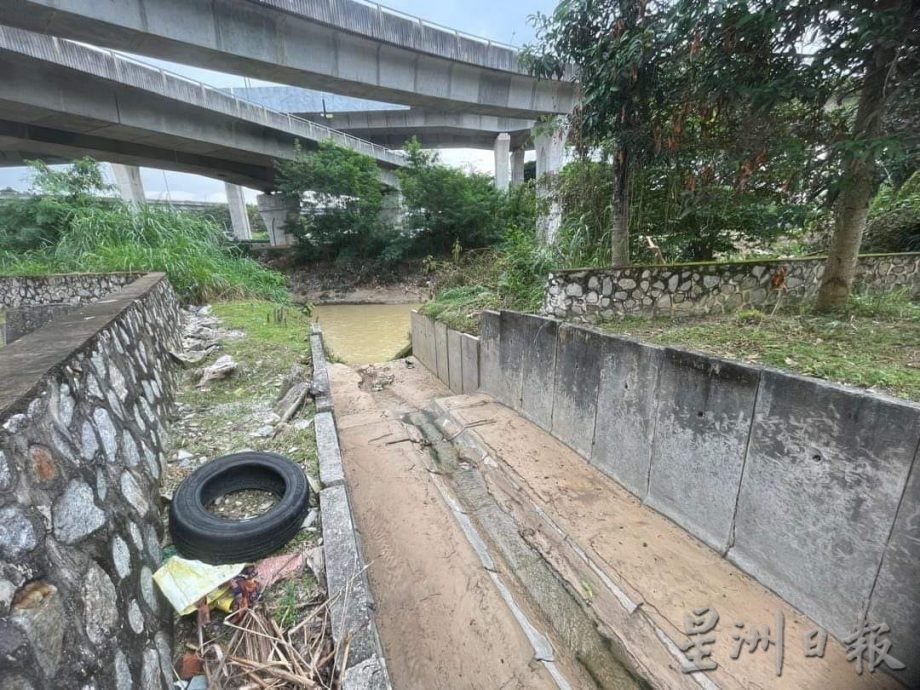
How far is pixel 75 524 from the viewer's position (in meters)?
1.18

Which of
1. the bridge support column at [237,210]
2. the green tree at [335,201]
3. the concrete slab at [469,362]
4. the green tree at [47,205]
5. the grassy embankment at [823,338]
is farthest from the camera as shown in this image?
the bridge support column at [237,210]

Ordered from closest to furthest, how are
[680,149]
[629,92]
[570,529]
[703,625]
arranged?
[703,625] → [570,529] → [629,92] → [680,149]

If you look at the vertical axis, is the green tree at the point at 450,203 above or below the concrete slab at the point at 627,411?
above

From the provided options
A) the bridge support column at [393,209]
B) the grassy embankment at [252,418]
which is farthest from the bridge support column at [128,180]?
the grassy embankment at [252,418]

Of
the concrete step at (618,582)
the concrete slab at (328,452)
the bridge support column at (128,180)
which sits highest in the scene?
the bridge support column at (128,180)

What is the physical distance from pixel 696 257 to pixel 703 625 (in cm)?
457

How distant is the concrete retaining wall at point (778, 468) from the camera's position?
1.67m

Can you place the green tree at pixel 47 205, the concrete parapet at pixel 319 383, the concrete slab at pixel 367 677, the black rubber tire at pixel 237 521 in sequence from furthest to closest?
the green tree at pixel 47 205
the concrete parapet at pixel 319 383
the black rubber tire at pixel 237 521
the concrete slab at pixel 367 677

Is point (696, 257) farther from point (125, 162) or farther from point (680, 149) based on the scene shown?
point (125, 162)

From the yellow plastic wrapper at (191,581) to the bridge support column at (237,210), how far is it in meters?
22.1

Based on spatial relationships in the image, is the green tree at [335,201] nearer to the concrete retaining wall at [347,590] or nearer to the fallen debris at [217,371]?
the fallen debris at [217,371]

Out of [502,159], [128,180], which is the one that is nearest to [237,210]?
[128,180]

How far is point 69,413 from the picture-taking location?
1.42 metres

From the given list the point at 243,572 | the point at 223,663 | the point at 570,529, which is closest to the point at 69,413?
the point at 243,572
